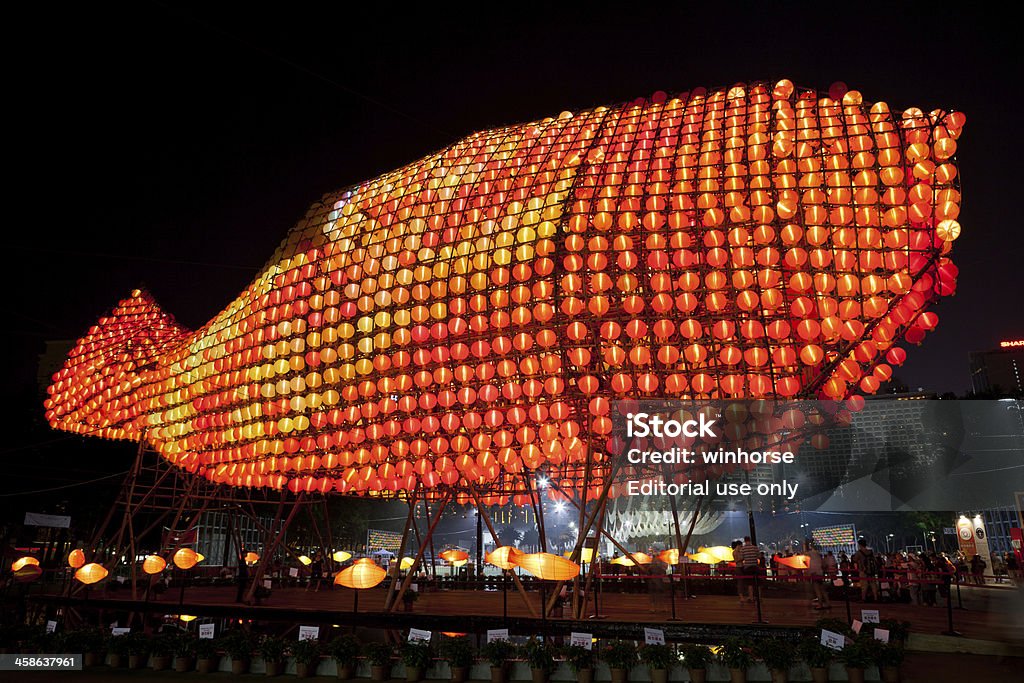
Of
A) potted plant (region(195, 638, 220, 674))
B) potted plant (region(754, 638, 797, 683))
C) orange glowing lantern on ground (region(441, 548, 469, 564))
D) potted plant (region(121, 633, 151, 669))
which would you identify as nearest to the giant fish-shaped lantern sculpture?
potted plant (region(754, 638, 797, 683))

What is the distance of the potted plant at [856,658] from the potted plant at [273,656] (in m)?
10.1

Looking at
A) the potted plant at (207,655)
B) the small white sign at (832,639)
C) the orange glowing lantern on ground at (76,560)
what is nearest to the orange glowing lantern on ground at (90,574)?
the orange glowing lantern on ground at (76,560)

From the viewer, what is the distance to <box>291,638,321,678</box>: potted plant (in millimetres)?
13695

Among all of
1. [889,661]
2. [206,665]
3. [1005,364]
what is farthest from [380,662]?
[1005,364]

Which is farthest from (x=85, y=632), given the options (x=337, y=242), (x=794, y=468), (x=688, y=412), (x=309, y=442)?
(x=794, y=468)

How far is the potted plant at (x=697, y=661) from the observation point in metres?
11.3

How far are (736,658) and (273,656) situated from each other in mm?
8656

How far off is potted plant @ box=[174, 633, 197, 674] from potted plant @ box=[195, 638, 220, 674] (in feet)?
0.41

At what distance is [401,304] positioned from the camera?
63.9 feet

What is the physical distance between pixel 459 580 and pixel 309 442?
41.3ft

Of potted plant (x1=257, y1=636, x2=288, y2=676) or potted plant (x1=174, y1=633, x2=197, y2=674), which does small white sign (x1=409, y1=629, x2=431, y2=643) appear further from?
potted plant (x1=174, y1=633, x2=197, y2=674)

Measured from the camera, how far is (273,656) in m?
13.9

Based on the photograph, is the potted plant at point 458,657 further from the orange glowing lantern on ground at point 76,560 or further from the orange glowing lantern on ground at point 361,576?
the orange glowing lantern on ground at point 76,560

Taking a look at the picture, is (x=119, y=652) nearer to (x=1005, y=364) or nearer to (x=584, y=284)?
(x=584, y=284)
